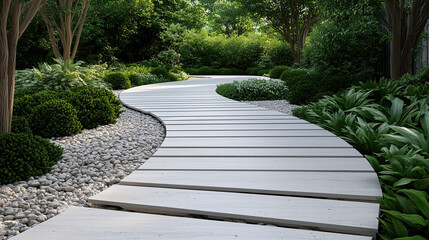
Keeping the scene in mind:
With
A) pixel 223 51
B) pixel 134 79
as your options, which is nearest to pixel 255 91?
pixel 134 79

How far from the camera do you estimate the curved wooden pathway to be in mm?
1411

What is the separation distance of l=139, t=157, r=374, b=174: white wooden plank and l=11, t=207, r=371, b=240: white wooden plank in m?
0.75

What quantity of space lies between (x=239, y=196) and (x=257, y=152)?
926mm

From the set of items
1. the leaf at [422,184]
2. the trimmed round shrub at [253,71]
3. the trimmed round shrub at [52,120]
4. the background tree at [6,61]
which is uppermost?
the background tree at [6,61]

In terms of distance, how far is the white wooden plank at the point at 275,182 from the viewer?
5.82 feet

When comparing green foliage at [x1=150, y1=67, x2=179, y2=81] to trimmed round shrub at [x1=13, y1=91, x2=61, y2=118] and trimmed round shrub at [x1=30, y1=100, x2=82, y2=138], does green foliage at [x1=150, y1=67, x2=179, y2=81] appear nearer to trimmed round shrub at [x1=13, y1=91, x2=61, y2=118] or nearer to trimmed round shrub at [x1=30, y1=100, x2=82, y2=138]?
trimmed round shrub at [x1=13, y1=91, x2=61, y2=118]

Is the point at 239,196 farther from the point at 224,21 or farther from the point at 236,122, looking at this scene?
the point at 224,21

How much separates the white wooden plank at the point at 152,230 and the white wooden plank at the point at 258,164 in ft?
2.46

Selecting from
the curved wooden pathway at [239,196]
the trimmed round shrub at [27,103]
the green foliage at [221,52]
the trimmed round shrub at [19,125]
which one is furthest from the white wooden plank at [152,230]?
the green foliage at [221,52]

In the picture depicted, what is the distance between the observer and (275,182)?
6.37 feet

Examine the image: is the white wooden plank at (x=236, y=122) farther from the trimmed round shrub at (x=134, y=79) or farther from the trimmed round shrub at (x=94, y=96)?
the trimmed round shrub at (x=134, y=79)

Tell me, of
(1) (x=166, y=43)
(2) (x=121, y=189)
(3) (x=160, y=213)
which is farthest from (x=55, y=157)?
(1) (x=166, y=43)

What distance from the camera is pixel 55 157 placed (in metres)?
2.76

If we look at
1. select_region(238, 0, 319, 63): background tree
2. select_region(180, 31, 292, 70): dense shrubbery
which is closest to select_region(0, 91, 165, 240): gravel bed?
select_region(238, 0, 319, 63): background tree
